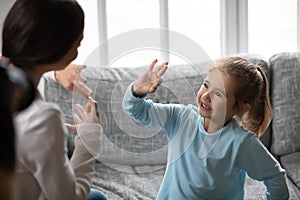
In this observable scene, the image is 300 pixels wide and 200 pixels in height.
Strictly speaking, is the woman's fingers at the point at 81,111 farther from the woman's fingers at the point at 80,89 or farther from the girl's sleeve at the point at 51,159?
the girl's sleeve at the point at 51,159

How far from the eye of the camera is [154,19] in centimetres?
275

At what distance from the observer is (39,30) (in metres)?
1.17

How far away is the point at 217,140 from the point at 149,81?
262mm

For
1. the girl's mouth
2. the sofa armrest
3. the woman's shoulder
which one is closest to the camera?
the woman's shoulder

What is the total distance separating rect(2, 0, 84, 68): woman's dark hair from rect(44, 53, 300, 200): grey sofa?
0.36 meters

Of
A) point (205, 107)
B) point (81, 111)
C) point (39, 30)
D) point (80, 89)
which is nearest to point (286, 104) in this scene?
point (205, 107)

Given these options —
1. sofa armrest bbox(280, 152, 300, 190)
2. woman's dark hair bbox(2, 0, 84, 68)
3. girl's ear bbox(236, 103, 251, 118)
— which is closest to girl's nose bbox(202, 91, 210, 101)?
girl's ear bbox(236, 103, 251, 118)

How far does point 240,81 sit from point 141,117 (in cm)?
30

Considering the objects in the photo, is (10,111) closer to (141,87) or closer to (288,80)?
(141,87)

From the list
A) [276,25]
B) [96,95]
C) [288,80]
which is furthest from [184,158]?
[276,25]

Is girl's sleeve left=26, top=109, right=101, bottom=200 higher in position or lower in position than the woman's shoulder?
lower

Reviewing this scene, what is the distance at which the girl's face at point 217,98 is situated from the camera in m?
1.68

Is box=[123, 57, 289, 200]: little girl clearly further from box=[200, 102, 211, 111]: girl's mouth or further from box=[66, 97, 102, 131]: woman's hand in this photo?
box=[66, 97, 102, 131]: woman's hand

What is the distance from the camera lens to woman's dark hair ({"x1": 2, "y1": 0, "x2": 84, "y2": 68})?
1.18 meters
